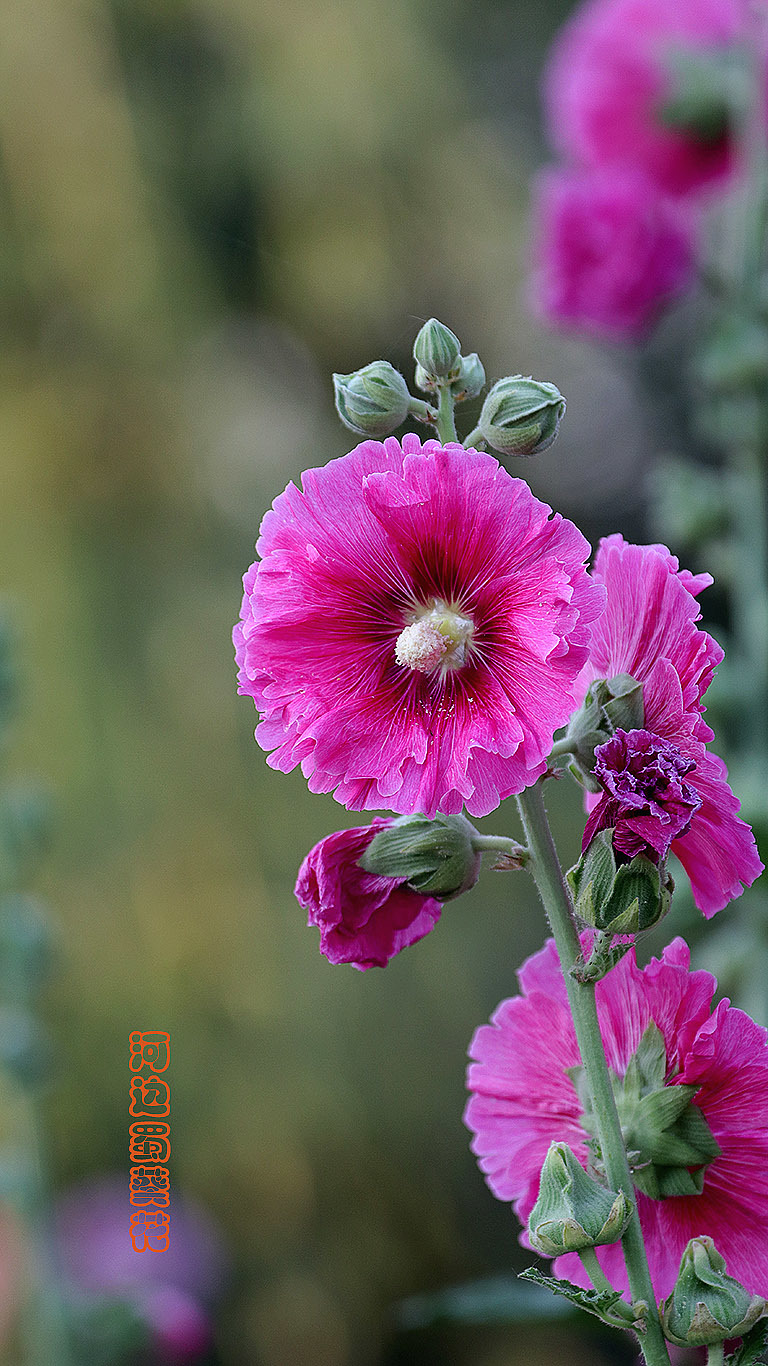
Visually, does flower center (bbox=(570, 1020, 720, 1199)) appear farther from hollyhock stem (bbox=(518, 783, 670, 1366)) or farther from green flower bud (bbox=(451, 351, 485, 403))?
green flower bud (bbox=(451, 351, 485, 403))

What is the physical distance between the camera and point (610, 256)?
1.09 metres

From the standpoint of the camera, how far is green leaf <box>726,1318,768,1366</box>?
41cm

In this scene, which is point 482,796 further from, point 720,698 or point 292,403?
point 292,403

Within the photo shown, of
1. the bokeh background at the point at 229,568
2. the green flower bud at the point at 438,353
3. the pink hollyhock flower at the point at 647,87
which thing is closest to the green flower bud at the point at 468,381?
the green flower bud at the point at 438,353

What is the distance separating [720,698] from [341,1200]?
135 cm

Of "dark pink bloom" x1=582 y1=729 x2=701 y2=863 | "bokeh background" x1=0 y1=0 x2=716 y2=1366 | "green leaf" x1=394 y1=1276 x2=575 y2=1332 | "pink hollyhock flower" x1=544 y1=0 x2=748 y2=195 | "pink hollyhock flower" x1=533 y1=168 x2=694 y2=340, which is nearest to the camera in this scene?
"dark pink bloom" x1=582 y1=729 x2=701 y2=863

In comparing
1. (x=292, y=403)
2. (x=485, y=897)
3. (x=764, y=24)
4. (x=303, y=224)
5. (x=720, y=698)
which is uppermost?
(x=303, y=224)

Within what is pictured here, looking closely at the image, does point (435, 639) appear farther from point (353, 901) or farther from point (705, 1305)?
point (705, 1305)

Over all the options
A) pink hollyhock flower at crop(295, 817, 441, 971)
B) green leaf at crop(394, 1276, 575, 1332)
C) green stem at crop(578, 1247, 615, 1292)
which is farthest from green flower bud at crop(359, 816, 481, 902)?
green leaf at crop(394, 1276, 575, 1332)

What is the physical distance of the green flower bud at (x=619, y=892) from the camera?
0.40 meters

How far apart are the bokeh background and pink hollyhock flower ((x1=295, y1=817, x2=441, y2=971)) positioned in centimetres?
151

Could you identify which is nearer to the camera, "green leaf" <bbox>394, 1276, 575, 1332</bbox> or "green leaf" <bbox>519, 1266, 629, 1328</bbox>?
"green leaf" <bbox>519, 1266, 629, 1328</bbox>

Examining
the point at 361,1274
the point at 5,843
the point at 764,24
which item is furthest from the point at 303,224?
the point at 361,1274

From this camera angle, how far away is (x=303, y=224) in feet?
7.29
